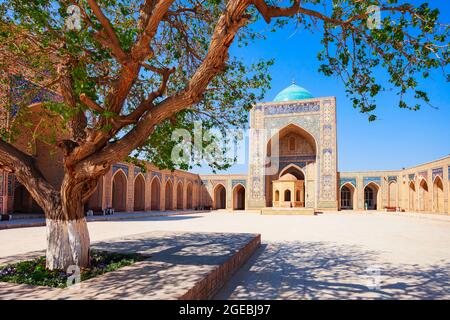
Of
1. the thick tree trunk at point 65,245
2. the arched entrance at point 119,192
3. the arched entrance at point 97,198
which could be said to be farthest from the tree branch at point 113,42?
the arched entrance at point 119,192

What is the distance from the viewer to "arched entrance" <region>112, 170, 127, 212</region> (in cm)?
1988

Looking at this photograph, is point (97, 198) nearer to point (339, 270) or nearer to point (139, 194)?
point (139, 194)

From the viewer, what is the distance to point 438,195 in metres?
21.8

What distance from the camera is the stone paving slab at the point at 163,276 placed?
105 inches

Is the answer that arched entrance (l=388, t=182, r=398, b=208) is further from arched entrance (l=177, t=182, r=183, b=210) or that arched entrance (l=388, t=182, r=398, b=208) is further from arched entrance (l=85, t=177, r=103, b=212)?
arched entrance (l=85, t=177, r=103, b=212)

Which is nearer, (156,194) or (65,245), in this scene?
(65,245)

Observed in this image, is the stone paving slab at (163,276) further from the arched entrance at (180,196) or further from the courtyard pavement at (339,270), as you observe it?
the arched entrance at (180,196)

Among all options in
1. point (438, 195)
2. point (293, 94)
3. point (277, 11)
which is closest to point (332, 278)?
point (277, 11)

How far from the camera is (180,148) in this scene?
4672mm

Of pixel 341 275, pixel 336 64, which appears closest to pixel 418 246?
pixel 341 275

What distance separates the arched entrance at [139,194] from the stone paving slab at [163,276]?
1703 centimetres

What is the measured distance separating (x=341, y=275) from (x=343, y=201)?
28.6m

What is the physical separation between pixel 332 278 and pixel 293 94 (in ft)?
81.9
